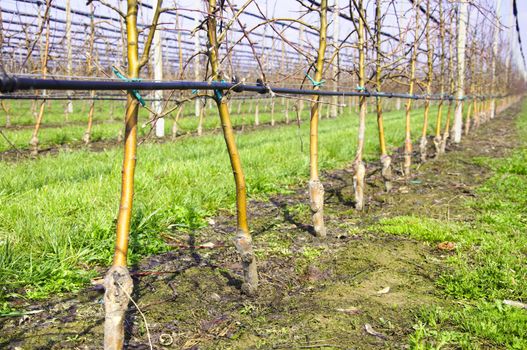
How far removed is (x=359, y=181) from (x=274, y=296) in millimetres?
2068

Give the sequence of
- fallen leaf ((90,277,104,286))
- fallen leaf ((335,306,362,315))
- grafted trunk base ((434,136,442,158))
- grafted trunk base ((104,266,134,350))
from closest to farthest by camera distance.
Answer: grafted trunk base ((104,266,134,350))
fallen leaf ((335,306,362,315))
fallen leaf ((90,277,104,286))
grafted trunk base ((434,136,442,158))

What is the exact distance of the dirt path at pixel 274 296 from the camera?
2055 millimetres

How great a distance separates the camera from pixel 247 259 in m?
2.48

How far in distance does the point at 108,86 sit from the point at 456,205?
13.1ft

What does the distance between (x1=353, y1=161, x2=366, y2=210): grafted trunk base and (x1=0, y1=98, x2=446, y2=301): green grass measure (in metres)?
0.62

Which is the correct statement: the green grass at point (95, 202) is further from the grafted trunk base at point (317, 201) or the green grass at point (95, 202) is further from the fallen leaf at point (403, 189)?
the fallen leaf at point (403, 189)

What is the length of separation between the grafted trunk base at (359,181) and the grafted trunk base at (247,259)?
81.7 inches

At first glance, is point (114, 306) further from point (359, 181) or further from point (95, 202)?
point (359, 181)

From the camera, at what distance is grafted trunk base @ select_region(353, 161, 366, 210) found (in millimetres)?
4286

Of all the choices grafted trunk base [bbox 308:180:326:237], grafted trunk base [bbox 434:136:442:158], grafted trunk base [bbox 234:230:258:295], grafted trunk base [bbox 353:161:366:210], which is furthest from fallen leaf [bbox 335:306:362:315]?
grafted trunk base [bbox 434:136:442:158]

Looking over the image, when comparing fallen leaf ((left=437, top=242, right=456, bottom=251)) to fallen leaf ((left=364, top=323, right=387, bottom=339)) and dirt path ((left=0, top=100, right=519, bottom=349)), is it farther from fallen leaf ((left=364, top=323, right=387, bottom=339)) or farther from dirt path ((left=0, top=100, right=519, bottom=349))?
fallen leaf ((left=364, top=323, right=387, bottom=339))

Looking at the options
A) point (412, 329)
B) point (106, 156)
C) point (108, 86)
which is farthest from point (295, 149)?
point (108, 86)

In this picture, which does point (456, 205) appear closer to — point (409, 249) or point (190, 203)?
point (409, 249)

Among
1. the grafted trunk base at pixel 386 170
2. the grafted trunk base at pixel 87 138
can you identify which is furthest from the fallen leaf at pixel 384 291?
the grafted trunk base at pixel 87 138
